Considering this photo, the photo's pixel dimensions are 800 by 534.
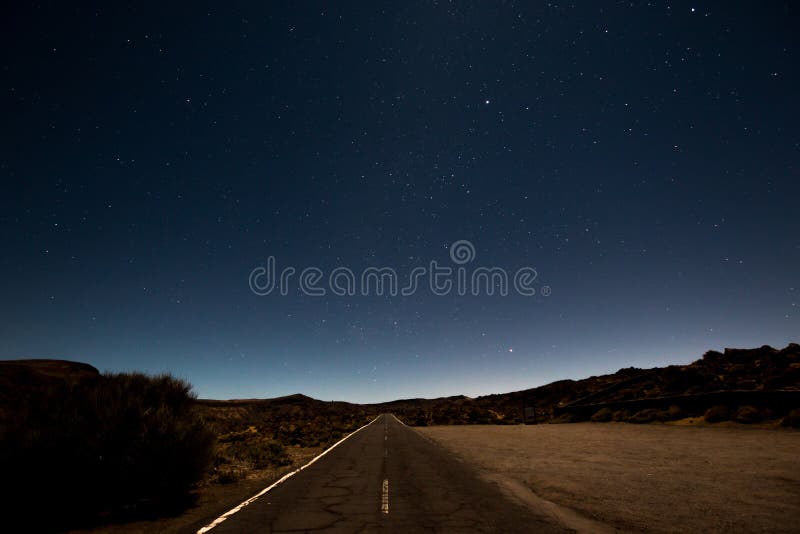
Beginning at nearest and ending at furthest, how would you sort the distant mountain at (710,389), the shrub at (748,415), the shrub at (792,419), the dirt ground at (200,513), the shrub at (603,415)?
the dirt ground at (200,513) → the shrub at (792,419) → the shrub at (748,415) → the distant mountain at (710,389) → the shrub at (603,415)

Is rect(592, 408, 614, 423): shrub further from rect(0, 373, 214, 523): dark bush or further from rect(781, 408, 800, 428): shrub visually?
rect(0, 373, 214, 523): dark bush

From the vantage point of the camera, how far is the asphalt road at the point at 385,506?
20.5 ft

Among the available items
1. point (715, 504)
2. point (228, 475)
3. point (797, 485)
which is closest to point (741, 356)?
point (797, 485)

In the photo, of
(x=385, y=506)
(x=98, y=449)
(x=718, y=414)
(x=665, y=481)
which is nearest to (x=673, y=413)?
(x=718, y=414)

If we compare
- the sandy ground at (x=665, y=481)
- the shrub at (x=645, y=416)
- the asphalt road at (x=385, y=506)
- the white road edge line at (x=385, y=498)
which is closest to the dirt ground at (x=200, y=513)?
the asphalt road at (x=385, y=506)

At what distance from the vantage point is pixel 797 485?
812 cm

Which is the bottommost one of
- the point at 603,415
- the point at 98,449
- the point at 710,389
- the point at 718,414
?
the point at 603,415

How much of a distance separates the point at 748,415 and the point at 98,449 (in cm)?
2543

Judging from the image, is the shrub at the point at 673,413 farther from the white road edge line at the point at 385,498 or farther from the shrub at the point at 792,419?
the white road edge line at the point at 385,498

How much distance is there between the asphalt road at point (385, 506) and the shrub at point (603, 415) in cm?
2209

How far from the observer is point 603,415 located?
98.8ft

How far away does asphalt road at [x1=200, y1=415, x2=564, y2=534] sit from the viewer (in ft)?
20.5

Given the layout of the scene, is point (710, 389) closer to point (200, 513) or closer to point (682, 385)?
point (682, 385)

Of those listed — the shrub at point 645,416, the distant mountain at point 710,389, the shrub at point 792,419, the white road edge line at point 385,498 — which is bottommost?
the white road edge line at point 385,498
